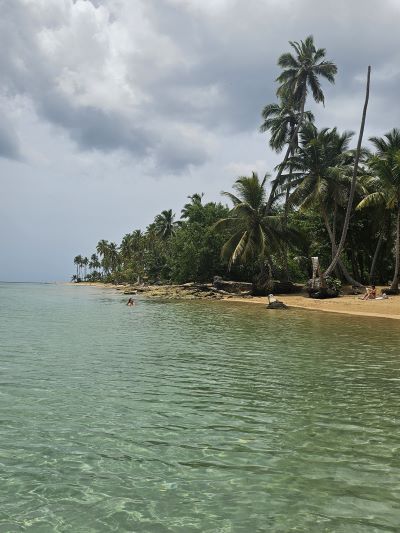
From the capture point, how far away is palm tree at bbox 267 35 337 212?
4616cm

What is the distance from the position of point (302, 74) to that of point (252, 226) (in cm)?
1764

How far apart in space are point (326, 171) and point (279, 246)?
8.22m

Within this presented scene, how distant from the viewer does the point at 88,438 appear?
6.19m

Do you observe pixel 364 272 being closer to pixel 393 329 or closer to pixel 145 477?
pixel 393 329

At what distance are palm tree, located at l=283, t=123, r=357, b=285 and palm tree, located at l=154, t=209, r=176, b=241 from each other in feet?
170

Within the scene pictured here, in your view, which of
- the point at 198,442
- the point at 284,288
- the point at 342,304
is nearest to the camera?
the point at 198,442

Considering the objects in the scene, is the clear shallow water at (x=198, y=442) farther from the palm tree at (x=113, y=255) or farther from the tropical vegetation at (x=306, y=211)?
the palm tree at (x=113, y=255)

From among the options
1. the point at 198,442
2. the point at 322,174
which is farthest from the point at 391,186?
the point at 198,442

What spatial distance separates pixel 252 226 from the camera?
141ft

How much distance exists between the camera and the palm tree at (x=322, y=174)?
3947cm

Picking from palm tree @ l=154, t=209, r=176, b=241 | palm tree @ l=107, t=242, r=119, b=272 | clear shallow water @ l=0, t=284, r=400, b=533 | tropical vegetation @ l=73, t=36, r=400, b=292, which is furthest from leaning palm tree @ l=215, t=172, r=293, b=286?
palm tree @ l=107, t=242, r=119, b=272

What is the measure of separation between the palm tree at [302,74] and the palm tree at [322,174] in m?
3.66

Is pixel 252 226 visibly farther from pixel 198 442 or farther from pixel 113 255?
pixel 113 255

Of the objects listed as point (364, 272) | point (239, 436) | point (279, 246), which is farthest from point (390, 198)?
point (239, 436)
